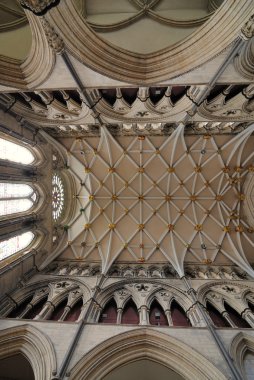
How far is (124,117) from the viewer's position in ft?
31.7

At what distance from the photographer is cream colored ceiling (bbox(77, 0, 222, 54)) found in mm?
7934

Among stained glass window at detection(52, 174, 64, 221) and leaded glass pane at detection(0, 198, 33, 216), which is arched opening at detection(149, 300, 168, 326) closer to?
stained glass window at detection(52, 174, 64, 221)

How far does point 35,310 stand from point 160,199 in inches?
307

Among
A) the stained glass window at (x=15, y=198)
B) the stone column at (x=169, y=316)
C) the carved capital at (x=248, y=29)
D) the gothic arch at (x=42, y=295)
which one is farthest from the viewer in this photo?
the stained glass window at (x=15, y=198)

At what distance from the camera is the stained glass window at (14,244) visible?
912 centimetres

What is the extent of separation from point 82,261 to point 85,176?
438 centimetres

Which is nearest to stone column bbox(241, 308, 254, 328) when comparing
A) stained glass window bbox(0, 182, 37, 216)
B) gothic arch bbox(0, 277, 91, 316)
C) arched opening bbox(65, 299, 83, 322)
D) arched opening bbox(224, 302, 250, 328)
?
arched opening bbox(224, 302, 250, 328)

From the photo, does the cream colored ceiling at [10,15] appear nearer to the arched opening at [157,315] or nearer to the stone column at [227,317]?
the arched opening at [157,315]

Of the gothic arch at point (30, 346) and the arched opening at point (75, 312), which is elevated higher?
the arched opening at point (75, 312)

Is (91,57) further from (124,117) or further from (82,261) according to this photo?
(82,261)

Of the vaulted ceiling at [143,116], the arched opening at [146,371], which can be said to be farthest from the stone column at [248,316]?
the vaulted ceiling at [143,116]

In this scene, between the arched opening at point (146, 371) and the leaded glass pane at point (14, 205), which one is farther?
the leaded glass pane at point (14, 205)

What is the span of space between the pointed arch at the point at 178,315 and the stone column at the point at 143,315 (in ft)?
3.15

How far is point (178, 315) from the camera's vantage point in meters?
8.65
